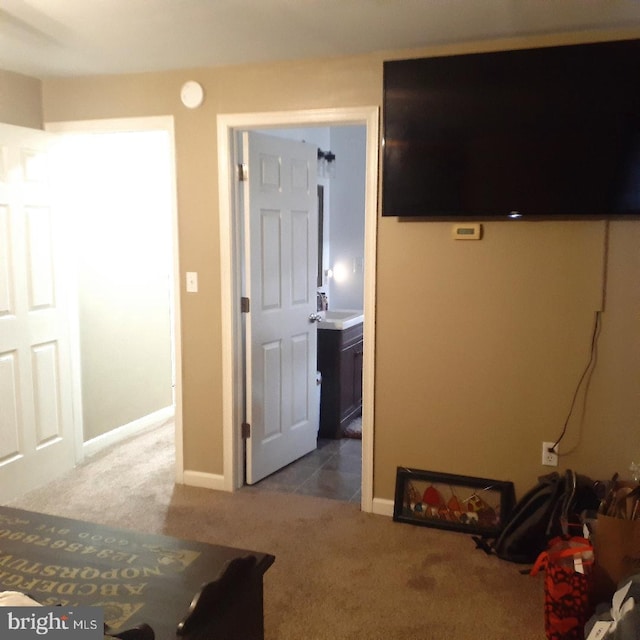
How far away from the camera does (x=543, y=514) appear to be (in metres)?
2.79

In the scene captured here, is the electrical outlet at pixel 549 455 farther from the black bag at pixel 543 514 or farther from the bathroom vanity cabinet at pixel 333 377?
the bathroom vanity cabinet at pixel 333 377

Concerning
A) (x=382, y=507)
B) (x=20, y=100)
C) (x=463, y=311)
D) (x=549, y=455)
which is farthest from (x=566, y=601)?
(x=20, y=100)

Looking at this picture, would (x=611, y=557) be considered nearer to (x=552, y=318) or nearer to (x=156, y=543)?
(x=552, y=318)

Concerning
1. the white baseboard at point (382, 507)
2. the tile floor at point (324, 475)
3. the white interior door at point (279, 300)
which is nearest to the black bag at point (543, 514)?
the white baseboard at point (382, 507)

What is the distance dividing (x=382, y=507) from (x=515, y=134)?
1894 mm

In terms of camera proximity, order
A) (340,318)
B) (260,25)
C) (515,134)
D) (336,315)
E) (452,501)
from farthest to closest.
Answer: (336,315)
(340,318)
(452,501)
(515,134)
(260,25)

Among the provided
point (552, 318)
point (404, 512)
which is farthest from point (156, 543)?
point (552, 318)

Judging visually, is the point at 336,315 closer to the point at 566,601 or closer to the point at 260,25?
the point at 260,25

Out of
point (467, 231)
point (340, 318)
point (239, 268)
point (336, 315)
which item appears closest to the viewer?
point (467, 231)

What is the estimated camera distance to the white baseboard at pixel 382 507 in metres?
3.27

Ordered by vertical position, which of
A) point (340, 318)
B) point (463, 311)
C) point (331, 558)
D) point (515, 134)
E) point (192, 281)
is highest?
point (515, 134)

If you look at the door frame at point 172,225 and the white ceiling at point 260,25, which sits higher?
the white ceiling at point 260,25

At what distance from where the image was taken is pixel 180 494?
3.53 metres

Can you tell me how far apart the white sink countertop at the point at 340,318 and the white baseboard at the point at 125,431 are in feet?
4.62
